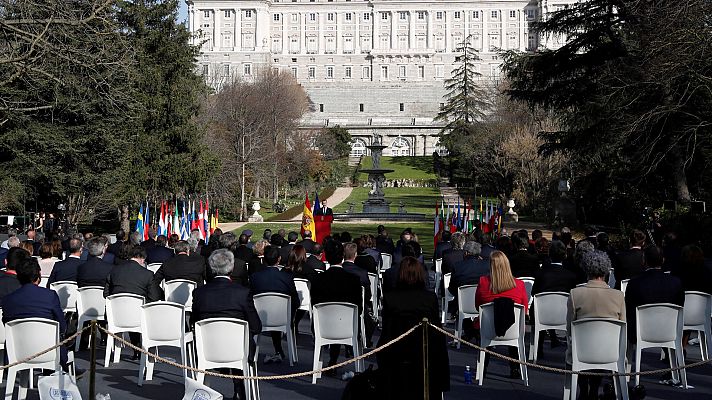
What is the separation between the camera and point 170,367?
32.8 ft

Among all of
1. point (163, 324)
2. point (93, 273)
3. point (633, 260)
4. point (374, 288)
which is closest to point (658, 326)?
point (633, 260)

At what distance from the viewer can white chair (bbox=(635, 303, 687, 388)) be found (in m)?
8.56

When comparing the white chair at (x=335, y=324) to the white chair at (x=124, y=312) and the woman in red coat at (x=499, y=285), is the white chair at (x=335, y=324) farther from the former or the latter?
the white chair at (x=124, y=312)

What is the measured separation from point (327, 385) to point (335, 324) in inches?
24.7

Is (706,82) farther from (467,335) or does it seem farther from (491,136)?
(491,136)

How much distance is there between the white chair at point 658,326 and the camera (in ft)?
28.1

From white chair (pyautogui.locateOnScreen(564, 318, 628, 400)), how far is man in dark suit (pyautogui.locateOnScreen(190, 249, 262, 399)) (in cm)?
291

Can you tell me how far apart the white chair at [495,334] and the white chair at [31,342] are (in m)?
4.05

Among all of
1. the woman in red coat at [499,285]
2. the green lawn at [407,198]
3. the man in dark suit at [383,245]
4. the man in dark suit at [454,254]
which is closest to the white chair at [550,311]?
the woman in red coat at [499,285]

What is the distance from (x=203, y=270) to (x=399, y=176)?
6362 cm

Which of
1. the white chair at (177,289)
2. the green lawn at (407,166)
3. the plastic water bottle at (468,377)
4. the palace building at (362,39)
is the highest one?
the palace building at (362,39)

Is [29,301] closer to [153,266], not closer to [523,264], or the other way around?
[153,266]

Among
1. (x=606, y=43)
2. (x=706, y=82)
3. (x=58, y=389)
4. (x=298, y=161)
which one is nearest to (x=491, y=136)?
(x=298, y=161)

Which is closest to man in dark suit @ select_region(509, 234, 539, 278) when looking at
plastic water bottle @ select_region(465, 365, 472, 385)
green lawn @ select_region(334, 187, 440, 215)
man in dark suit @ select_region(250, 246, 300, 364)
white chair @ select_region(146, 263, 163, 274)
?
plastic water bottle @ select_region(465, 365, 472, 385)
